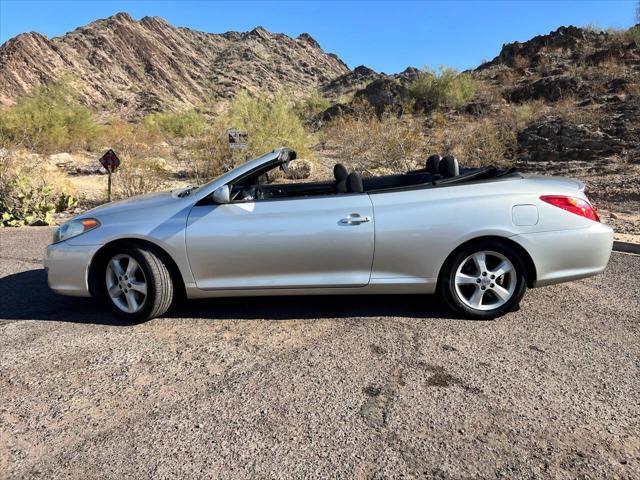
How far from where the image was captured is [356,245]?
3.93 metres

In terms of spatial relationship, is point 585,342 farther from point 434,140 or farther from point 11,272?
point 434,140

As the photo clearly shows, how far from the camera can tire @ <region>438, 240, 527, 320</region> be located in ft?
13.1

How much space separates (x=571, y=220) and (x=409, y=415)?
7.43ft

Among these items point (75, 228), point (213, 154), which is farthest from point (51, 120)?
point (75, 228)

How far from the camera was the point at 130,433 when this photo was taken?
2.65 metres

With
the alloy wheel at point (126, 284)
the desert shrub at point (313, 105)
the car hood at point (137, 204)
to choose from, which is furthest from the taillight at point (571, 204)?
the desert shrub at point (313, 105)

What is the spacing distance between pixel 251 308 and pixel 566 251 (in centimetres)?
272

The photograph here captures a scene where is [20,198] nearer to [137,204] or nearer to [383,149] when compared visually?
[137,204]

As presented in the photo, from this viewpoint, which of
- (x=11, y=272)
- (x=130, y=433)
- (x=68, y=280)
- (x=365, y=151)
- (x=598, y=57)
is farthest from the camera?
(x=598, y=57)

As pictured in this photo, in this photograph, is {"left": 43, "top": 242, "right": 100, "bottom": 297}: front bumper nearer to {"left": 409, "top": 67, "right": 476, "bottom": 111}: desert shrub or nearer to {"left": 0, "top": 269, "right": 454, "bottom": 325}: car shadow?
{"left": 0, "top": 269, "right": 454, "bottom": 325}: car shadow

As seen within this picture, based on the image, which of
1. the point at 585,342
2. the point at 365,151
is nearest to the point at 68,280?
the point at 585,342

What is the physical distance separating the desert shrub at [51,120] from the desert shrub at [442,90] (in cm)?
1999

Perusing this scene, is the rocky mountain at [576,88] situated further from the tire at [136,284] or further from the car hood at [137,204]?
the tire at [136,284]

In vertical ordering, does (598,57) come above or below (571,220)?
above
